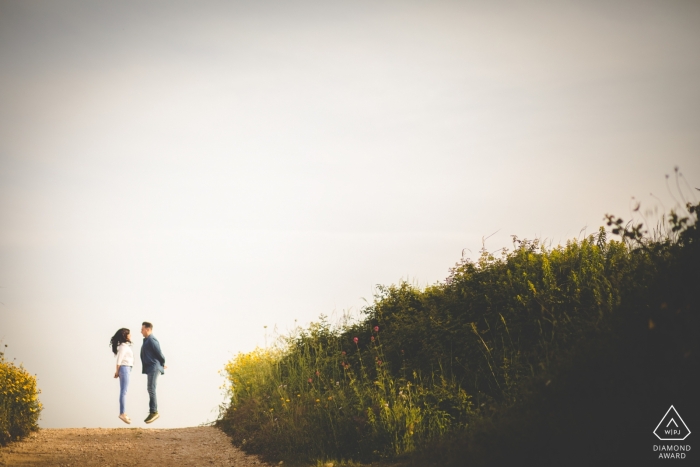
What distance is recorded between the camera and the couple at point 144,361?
13109mm

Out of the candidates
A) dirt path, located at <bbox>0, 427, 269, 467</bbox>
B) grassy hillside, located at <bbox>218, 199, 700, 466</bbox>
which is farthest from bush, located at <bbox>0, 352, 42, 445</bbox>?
grassy hillside, located at <bbox>218, 199, 700, 466</bbox>

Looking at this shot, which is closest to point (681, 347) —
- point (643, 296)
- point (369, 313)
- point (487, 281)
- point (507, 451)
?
point (643, 296)

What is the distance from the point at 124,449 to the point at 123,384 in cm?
280

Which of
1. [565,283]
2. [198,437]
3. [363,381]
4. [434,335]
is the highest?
[565,283]

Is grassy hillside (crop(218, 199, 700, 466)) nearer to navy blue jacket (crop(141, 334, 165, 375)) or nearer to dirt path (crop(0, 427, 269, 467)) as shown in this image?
dirt path (crop(0, 427, 269, 467))

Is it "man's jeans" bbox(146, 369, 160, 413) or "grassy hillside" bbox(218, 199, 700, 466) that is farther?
"man's jeans" bbox(146, 369, 160, 413)

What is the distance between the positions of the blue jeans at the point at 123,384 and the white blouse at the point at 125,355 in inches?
4.8

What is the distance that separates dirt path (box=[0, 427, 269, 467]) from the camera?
9484 millimetres

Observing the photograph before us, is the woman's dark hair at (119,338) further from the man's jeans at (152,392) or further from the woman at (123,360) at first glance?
the man's jeans at (152,392)

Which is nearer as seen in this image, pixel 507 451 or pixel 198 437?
pixel 507 451

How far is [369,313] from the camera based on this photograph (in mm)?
13000

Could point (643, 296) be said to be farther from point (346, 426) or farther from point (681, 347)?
point (346, 426)

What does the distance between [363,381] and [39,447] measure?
284 inches

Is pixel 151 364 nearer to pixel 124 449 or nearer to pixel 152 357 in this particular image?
pixel 152 357
